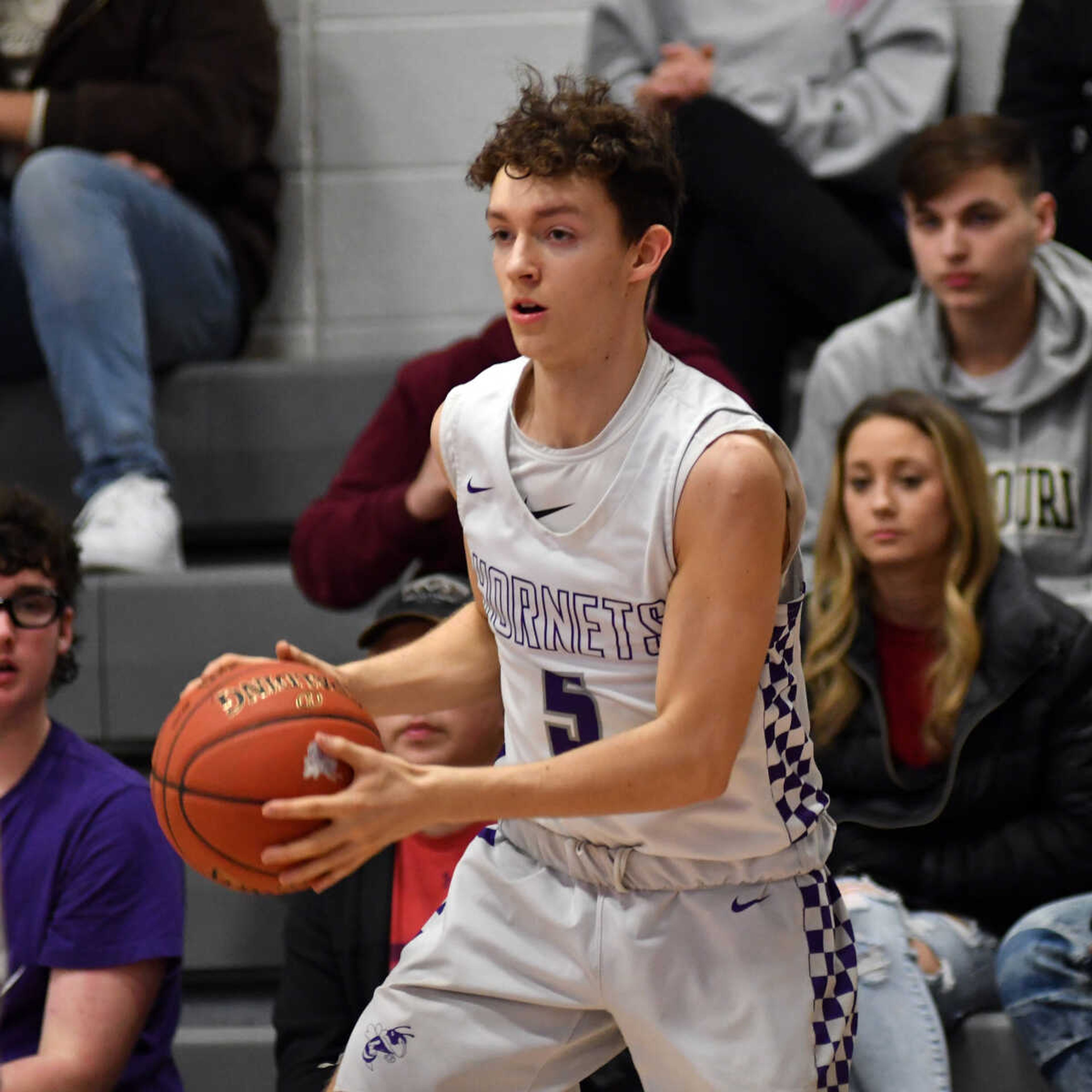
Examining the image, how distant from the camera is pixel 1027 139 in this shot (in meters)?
3.31

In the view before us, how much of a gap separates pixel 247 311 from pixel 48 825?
195 cm

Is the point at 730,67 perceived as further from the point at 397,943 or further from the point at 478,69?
the point at 397,943

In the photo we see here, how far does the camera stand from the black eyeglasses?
2.44 metres

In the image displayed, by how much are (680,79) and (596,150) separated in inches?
88.6

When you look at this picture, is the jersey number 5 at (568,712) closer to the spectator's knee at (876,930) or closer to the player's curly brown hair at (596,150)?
the player's curly brown hair at (596,150)

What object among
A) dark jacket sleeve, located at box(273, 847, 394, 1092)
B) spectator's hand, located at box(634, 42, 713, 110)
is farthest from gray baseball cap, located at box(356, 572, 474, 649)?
spectator's hand, located at box(634, 42, 713, 110)

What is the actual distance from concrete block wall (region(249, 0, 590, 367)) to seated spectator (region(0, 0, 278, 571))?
37 centimetres

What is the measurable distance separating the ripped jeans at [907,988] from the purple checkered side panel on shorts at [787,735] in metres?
0.51

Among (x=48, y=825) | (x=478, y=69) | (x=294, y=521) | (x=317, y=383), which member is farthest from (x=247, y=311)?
(x=48, y=825)

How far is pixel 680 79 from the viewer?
3.87 metres

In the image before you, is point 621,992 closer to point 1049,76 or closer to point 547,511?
point 547,511

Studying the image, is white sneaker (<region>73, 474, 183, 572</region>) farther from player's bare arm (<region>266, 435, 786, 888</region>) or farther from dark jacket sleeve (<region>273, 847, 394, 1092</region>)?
player's bare arm (<region>266, 435, 786, 888</region>)

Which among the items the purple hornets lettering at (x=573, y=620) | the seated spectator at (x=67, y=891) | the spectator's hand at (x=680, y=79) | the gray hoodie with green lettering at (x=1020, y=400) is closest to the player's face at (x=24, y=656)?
the seated spectator at (x=67, y=891)

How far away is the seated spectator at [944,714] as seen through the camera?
104 inches
